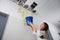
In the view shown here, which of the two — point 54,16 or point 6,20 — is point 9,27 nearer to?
point 6,20

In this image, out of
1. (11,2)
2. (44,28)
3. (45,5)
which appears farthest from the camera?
(45,5)

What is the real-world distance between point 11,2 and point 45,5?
0.96 m

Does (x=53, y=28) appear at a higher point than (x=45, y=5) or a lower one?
lower

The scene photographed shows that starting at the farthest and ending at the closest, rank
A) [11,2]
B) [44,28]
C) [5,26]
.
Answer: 1. [11,2]
2. [5,26]
3. [44,28]

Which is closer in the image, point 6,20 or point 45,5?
point 6,20

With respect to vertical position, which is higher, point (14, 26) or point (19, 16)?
point (19, 16)

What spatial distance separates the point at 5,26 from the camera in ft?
6.60

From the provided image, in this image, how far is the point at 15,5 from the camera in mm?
2381

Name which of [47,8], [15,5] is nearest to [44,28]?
[15,5]

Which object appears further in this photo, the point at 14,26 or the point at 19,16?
the point at 19,16

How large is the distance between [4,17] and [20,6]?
626mm

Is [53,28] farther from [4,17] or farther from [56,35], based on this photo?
[4,17]

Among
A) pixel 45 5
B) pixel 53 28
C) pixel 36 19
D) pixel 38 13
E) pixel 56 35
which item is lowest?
pixel 56 35

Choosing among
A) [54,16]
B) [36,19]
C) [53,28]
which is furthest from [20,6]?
[53,28]
